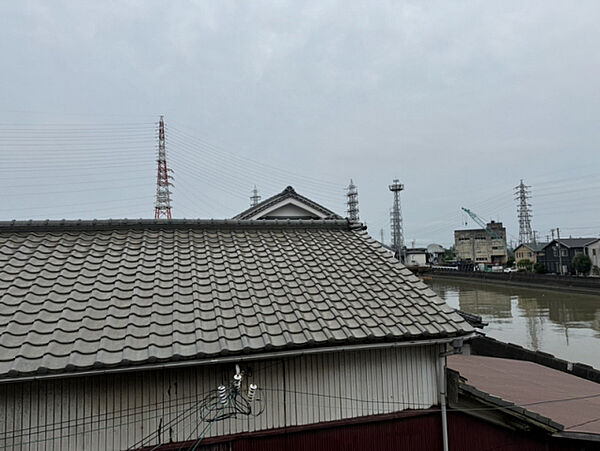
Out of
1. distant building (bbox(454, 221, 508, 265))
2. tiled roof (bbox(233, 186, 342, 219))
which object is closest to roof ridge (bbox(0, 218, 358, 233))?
tiled roof (bbox(233, 186, 342, 219))

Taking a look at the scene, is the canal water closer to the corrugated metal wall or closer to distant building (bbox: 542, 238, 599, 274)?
the corrugated metal wall

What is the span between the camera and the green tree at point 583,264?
4794cm

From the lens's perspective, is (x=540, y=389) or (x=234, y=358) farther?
(x=540, y=389)

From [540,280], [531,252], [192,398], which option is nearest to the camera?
[192,398]

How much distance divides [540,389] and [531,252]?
7033cm

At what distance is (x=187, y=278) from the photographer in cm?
483

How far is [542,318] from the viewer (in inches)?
1056

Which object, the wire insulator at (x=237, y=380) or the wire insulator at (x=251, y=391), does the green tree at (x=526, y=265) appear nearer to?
the wire insulator at (x=251, y=391)

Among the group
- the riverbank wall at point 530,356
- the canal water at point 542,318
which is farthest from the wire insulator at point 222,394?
the canal water at point 542,318

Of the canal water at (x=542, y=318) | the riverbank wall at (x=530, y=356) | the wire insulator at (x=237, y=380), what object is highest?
the wire insulator at (x=237, y=380)

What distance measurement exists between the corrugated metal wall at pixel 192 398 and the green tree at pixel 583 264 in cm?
5486

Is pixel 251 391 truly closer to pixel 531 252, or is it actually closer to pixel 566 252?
pixel 566 252

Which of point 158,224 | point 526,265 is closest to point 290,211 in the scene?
point 158,224

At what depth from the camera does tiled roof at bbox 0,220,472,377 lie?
Answer: 367cm
